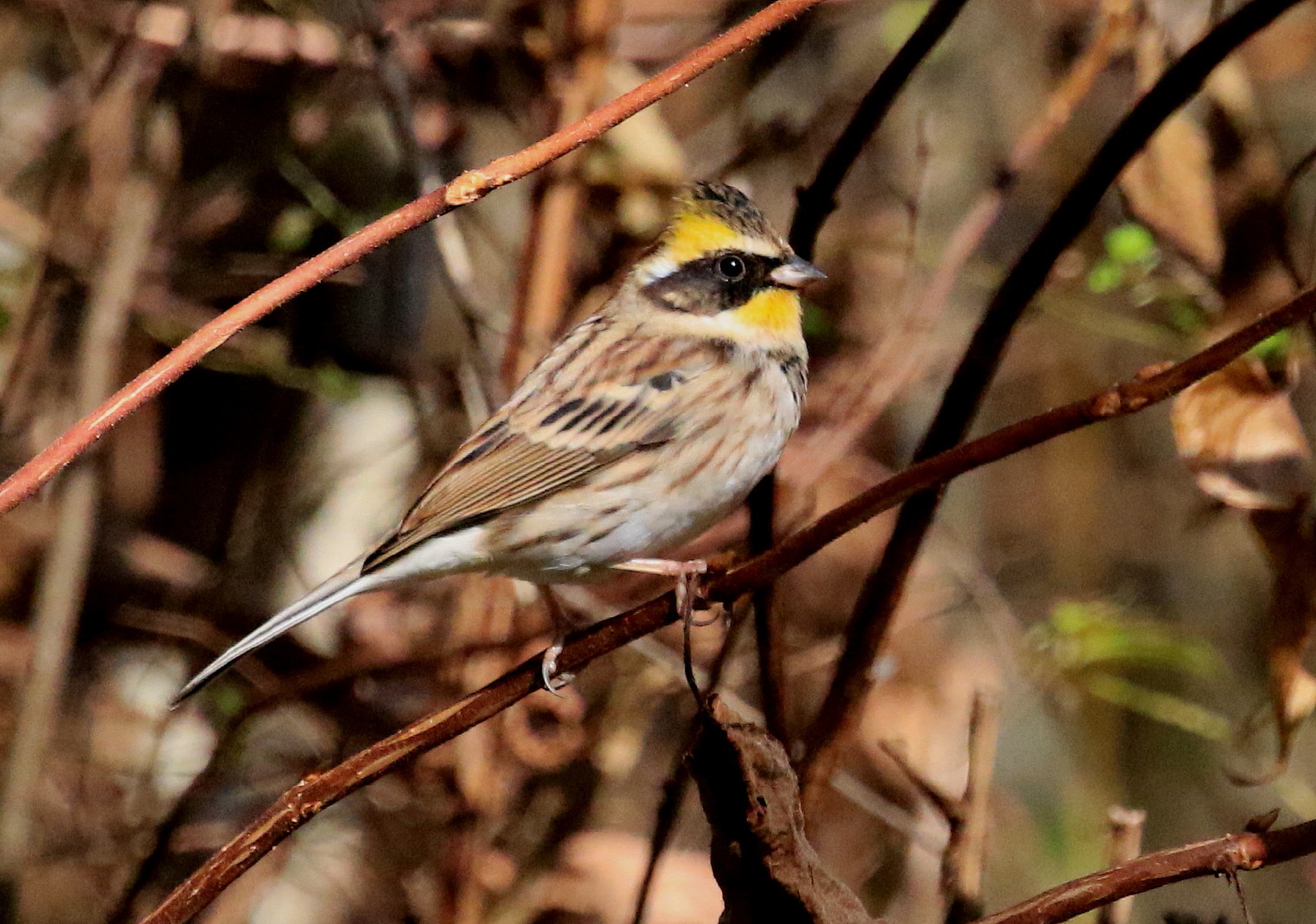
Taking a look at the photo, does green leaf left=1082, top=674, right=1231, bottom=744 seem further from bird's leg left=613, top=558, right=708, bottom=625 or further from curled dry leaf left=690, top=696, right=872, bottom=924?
curled dry leaf left=690, top=696, right=872, bottom=924

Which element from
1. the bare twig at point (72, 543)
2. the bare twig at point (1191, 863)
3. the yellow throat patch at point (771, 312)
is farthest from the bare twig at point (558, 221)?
the bare twig at point (1191, 863)

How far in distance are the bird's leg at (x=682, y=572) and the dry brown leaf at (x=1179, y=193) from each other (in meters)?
0.95

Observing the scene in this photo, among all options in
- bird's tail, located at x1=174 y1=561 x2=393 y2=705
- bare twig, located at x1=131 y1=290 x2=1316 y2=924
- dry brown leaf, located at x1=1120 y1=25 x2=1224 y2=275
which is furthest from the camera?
dry brown leaf, located at x1=1120 y1=25 x2=1224 y2=275

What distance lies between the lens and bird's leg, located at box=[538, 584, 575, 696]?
1768 mm

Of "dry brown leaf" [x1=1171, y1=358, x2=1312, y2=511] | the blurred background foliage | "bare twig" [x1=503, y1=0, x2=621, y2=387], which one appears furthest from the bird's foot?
"bare twig" [x1=503, y1=0, x2=621, y2=387]

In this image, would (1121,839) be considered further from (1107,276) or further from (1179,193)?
(1107,276)

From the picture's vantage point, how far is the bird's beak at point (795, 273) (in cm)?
217

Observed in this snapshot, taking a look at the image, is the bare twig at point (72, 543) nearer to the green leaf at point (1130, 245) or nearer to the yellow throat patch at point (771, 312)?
the yellow throat patch at point (771, 312)

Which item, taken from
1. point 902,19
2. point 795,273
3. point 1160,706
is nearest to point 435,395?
point 795,273

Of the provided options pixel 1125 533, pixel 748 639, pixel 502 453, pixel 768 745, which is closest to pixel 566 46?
pixel 502 453

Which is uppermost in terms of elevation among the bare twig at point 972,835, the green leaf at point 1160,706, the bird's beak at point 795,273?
the bird's beak at point 795,273

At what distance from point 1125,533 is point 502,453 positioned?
2921 millimetres

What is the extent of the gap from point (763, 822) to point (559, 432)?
44.7 inches

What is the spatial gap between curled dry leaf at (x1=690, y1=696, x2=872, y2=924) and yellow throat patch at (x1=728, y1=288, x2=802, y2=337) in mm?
1109
